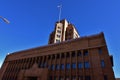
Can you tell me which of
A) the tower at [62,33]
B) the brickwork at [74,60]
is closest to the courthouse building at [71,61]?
the brickwork at [74,60]

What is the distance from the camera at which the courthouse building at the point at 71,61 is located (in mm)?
23422

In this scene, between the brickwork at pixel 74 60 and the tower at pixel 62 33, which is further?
the tower at pixel 62 33

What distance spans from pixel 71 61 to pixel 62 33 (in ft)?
123

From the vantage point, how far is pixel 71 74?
85.4 feet

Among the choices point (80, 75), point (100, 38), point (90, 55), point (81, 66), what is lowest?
point (80, 75)

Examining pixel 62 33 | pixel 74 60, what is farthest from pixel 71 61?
pixel 62 33

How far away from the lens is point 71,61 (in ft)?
92.1

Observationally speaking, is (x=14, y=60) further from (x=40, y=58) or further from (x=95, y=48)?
(x=95, y=48)

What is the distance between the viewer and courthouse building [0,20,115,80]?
23.4 meters

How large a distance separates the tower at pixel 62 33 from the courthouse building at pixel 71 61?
23.9m

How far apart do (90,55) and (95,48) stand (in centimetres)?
225

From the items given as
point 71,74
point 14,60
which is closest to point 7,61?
point 14,60

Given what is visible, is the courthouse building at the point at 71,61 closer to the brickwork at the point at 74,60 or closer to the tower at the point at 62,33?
the brickwork at the point at 74,60

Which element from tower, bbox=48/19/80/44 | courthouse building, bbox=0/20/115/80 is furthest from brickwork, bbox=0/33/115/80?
tower, bbox=48/19/80/44
